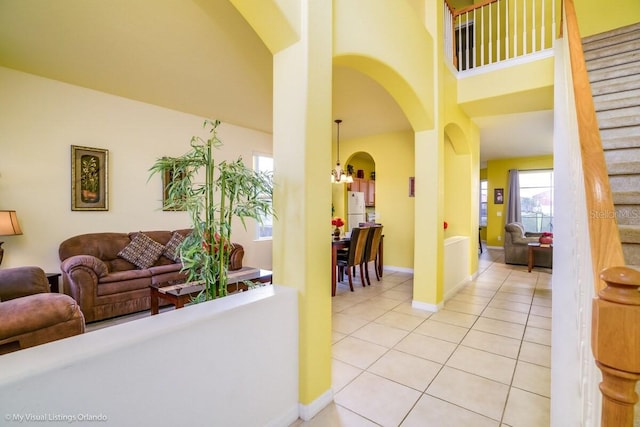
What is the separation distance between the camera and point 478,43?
5.23 metres

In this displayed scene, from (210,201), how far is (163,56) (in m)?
2.32

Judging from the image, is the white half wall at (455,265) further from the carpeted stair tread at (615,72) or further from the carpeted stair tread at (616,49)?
the carpeted stair tread at (616,49)

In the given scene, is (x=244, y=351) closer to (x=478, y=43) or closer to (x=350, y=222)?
(x=350, y=222)

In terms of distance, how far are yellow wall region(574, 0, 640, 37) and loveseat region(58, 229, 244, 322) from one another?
6.20 m

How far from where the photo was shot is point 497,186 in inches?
335

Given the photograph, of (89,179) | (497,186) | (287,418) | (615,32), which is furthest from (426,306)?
(497,186)

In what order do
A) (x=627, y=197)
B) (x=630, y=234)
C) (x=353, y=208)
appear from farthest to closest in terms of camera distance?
1. (x=353, y=208)
2. (x=627, y=197)
3. (x=630, y=234)

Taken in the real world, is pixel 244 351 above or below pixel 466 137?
below

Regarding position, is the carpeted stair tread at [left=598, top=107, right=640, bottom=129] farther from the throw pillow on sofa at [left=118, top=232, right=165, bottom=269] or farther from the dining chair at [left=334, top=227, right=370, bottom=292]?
the throw pillow on sofa at [left=118, top=232, right=165, bottom=269]

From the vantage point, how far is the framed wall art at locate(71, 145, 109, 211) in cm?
362

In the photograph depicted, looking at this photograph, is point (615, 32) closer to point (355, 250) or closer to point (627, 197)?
point (627, 197)

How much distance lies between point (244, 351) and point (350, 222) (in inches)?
220

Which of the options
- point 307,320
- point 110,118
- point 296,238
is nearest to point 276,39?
point 296,238

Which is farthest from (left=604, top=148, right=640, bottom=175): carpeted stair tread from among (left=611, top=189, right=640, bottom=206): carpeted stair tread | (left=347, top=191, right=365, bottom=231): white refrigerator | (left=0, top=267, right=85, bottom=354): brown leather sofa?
(left=347, top=191, right=365, bottom=231): white refrigerator
